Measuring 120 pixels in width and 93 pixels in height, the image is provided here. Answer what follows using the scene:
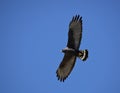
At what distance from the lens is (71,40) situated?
9820 millimetres

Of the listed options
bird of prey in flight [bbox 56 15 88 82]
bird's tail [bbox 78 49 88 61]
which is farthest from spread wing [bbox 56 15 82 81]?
bird's tail [bbox 78 49 88 61]

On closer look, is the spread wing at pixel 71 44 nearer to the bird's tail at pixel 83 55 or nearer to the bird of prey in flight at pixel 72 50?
the bird of prey in flight at pixel 72 50

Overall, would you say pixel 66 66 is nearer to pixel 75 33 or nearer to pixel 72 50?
pixel 72 50

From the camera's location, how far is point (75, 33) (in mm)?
9734

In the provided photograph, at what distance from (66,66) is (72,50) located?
0.76 meters

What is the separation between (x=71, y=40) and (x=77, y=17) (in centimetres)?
102

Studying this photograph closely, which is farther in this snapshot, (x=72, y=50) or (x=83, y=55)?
(x=72, y=50)

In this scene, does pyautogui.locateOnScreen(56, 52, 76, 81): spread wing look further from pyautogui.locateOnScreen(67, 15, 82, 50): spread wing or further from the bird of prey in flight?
pyautogui.locateOnScreen(67, 15, 82, 50): spread wing

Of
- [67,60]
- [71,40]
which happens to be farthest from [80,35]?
[67,60]

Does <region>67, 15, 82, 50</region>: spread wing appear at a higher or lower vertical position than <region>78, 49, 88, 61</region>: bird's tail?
higher

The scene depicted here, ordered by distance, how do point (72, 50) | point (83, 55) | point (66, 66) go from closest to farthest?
point (83, 55), point (72, 50), point (66, 66)

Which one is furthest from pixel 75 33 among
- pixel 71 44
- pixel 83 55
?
pixel 83 55

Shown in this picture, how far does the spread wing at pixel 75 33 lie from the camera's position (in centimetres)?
966

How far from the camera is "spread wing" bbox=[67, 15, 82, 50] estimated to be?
9.66 metres
